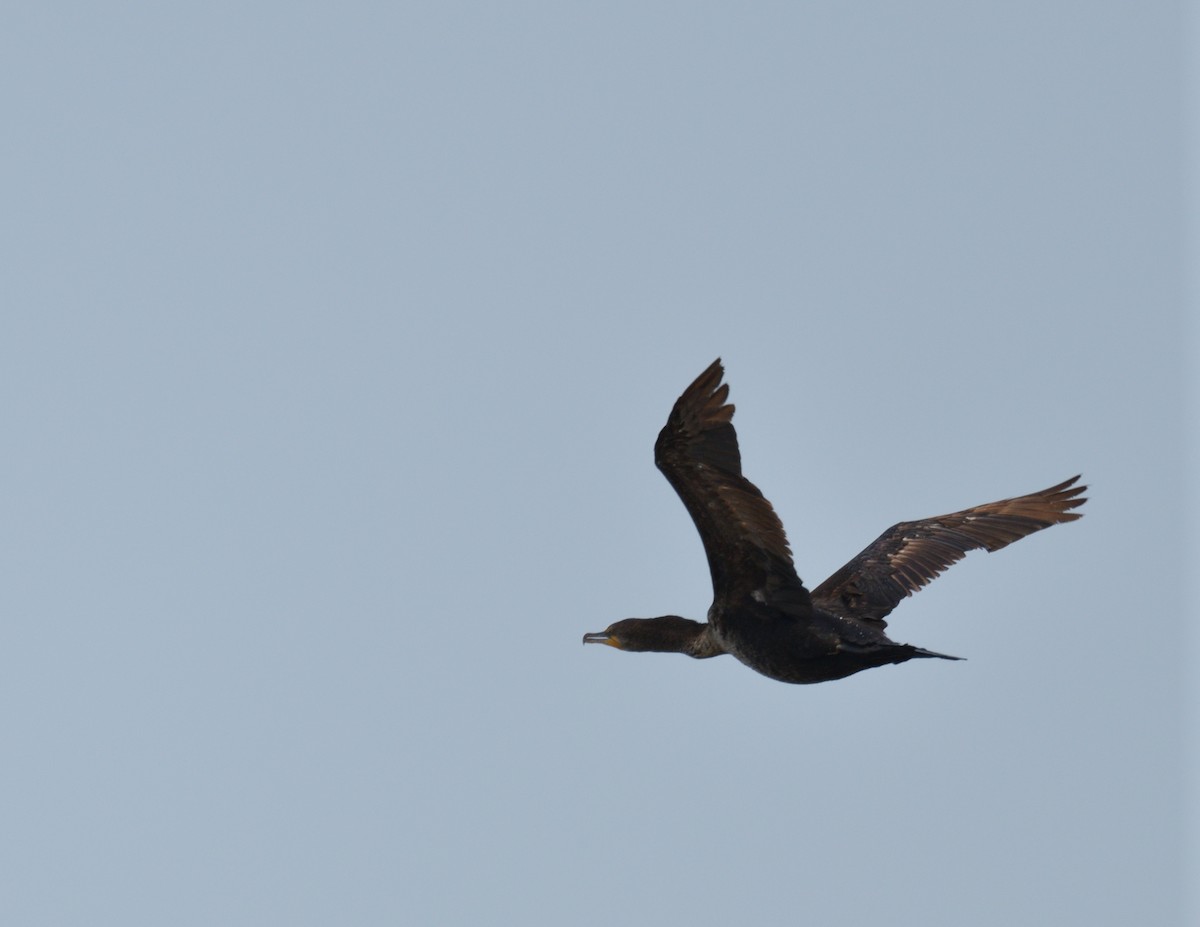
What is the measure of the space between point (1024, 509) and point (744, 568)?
4674 mm

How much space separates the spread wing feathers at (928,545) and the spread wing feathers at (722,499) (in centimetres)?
190

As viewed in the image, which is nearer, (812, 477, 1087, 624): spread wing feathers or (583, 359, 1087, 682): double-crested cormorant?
(583, 359, 1087, 682): double-crested cormorant

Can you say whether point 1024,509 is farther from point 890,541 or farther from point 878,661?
point 878,661

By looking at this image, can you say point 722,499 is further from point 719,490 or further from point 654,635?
point 654,635

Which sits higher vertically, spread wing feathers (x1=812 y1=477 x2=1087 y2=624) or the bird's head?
spread wing feathers (x1=812 y1=477 x2=1087 y2=624)

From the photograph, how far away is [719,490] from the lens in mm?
16266

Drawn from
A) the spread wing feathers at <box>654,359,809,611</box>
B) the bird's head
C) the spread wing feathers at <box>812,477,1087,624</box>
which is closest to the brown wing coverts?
the spread wing feathers at <box>654,359,809,611</box>

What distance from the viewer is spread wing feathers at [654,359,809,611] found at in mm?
15945

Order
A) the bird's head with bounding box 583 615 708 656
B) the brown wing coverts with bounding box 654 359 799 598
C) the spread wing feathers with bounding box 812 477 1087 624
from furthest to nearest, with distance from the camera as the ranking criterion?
the spread wing feathers with bounding box 812 477 1087 624, the bird's head with bounding box 583 615 708 656, the brown wing coverts with bounding box 654 359 799 598

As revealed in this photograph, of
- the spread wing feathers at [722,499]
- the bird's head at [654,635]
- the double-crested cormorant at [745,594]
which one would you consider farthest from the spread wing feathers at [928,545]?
the spread wing feathers at [722,499]

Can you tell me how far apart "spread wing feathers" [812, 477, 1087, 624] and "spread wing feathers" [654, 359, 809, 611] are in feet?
6.22

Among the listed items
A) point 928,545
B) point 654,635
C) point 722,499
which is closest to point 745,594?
point 722,499

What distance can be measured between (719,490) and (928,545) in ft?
14.2

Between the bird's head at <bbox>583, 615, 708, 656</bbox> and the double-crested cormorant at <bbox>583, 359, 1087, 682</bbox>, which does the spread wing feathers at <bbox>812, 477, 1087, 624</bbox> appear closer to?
the double-crested cormorant at <bbox>583, 359, 1087, 682</bbox>
